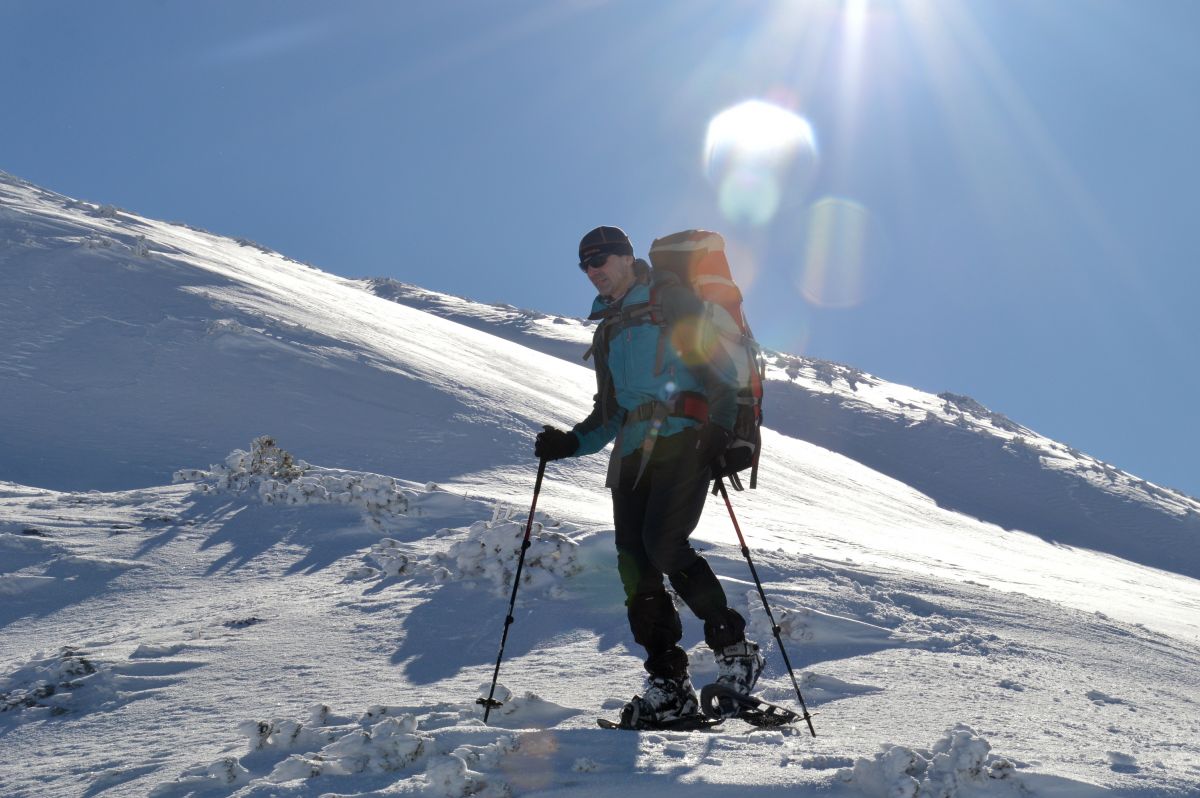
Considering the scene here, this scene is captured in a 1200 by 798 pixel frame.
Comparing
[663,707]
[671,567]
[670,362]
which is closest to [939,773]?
[663,707]

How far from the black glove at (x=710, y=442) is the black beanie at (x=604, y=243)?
3.22ft

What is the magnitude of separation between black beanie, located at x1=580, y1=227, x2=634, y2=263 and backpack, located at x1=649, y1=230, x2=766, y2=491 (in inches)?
6.0

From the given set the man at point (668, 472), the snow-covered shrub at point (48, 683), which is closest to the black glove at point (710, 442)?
the man at point (668, 472)

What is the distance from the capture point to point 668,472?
3.73 meters

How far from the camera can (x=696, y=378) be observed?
379 centimetres

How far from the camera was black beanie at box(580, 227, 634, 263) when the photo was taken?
4066 mm

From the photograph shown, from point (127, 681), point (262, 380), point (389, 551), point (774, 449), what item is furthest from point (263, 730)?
point (774, 449)

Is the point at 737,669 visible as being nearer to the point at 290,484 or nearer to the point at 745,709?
the point at 745,709

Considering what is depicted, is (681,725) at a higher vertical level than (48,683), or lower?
higher

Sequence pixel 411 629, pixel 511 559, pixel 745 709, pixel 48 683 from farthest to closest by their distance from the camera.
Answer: pixel 511 559
pixel 411 629
pixel 48 683
pixel 745 709

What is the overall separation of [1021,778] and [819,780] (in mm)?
641

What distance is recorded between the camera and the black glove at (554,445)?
4168mm

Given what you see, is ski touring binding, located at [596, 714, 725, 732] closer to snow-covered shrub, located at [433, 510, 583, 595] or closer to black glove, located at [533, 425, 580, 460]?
black glove, located at [533, 425, 580, 460]

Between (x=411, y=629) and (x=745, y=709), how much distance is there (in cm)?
212
